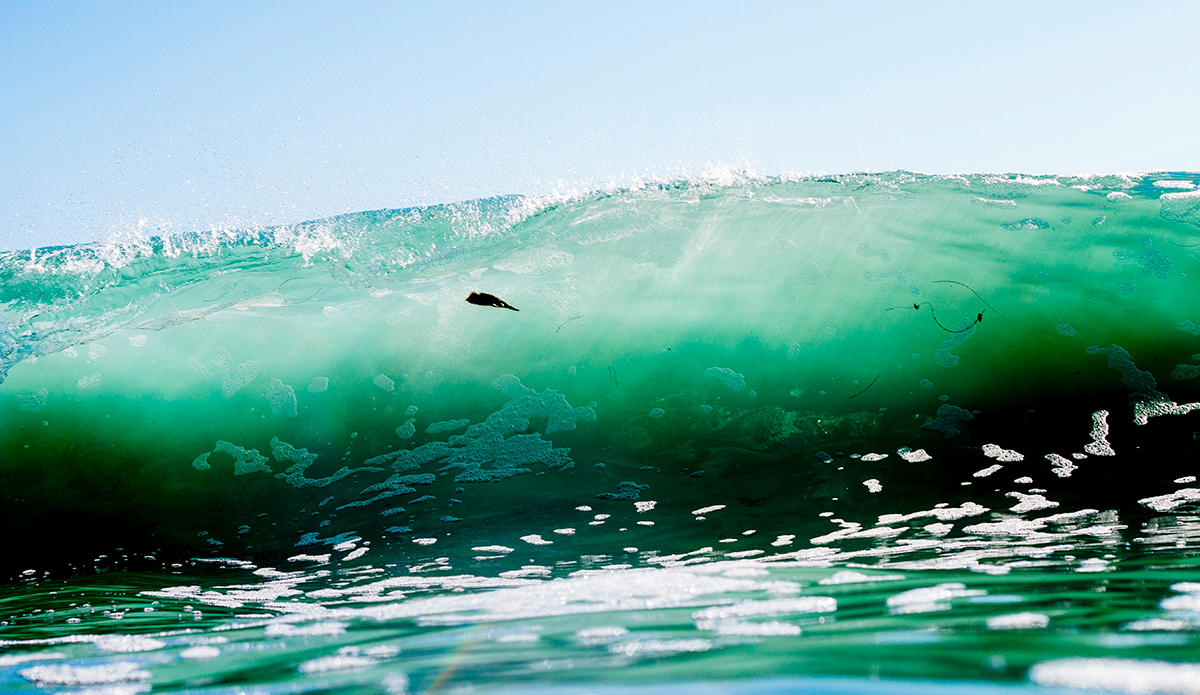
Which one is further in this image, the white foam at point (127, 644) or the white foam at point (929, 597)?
the white foam at point (127, 644)

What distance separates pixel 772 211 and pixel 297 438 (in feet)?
8.94

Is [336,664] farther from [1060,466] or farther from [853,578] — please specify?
[1060,466]

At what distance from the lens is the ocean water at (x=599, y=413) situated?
1.63 metres

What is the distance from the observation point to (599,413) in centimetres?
307

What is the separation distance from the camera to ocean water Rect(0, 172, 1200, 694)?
1.63 m

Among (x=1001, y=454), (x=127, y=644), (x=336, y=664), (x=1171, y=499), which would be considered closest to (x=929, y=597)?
(x=336, y=664)

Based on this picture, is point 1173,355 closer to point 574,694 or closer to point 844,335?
point 844,335

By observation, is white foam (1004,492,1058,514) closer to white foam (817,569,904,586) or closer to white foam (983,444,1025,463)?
white foam (983,444,1025,463)

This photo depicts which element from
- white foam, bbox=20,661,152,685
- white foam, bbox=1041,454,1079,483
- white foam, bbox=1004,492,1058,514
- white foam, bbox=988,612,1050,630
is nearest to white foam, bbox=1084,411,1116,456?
white foam, bbox=1041,454,1079,483

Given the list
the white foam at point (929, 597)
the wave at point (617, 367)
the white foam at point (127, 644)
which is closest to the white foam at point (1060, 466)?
the wave at point (617, 367)

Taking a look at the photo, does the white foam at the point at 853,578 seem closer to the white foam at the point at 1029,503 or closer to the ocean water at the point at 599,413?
the ocean water at the point at 599,413

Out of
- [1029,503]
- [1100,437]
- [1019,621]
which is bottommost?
[1029,503]

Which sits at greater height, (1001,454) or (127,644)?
(127,644)

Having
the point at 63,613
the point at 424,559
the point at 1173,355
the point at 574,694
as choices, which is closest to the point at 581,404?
the point at 424,559
